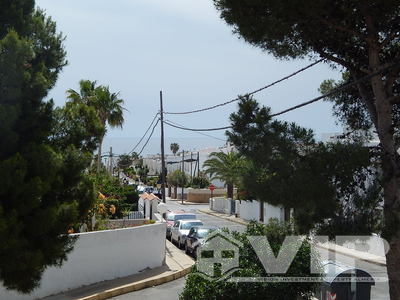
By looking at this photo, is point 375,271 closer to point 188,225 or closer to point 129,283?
point 129,283

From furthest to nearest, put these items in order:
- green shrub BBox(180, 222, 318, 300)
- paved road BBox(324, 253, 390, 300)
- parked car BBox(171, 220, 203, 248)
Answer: parked car BBox(171, 220, 203, 248) → paved road BBox(324, 253, 390, 300) → green shrub BBox(180, 222, 318, 300)

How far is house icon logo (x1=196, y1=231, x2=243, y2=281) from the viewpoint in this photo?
9.18m

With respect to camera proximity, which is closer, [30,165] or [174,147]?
[30,165]

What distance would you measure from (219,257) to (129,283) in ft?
18.6

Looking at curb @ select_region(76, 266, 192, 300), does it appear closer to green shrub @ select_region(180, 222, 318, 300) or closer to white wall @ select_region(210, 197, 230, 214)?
green shrub @ select_region(180, 222, 318, 300)

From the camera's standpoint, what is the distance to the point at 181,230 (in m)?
24.9

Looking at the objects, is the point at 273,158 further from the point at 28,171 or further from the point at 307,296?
Answer: the point at 307,296

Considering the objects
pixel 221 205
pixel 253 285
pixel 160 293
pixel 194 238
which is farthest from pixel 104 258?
pixel 221 205

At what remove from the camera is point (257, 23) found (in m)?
7.41

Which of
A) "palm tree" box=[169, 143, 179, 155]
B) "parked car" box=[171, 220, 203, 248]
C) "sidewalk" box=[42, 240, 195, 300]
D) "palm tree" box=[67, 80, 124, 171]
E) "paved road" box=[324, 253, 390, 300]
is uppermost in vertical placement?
"palm tree" box=[169, 143, 179, 155]

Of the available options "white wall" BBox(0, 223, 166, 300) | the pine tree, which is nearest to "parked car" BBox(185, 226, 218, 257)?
"white wall" BBox(0, 223, 166, 300)

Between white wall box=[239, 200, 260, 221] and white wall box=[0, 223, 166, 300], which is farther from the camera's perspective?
white wall box=[239, 200, 260, 221]

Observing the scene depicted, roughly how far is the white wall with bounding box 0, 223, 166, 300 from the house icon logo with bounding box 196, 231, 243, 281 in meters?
4.51

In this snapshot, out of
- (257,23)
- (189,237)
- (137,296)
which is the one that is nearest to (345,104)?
(257,23)
